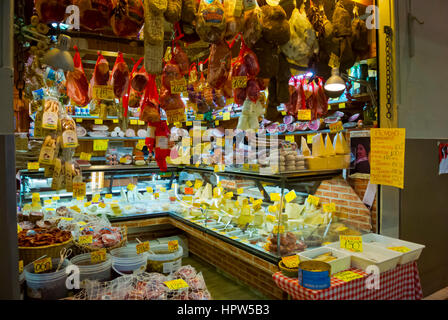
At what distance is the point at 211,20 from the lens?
216cm

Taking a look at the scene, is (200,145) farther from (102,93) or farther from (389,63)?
(389,63)

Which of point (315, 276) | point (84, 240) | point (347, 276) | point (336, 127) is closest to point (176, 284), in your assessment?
point (315, 276)

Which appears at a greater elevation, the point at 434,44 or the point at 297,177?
the point at 434,44

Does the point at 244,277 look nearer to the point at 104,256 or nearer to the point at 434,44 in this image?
the point at 104,256

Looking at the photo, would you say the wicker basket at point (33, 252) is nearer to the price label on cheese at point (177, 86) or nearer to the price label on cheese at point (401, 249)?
the price label on cheese at point (177, 86)

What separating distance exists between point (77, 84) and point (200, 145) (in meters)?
2.54

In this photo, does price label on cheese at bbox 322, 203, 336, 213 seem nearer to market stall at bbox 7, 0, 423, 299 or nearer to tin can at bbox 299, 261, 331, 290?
market stall at bbox 7, 0, 423, 299

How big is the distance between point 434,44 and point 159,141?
3.06m

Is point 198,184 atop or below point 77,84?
below

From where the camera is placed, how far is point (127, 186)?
5352 mm

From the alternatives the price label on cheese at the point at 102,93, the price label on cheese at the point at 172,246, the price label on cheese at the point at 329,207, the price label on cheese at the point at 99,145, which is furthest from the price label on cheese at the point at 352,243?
the price label on cheese at the point at 99,145

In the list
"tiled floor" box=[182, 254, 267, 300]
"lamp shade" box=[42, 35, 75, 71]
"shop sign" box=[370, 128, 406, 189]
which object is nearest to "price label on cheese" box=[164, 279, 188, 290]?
"lamp shade" box=[42, 35, 75, 71]
